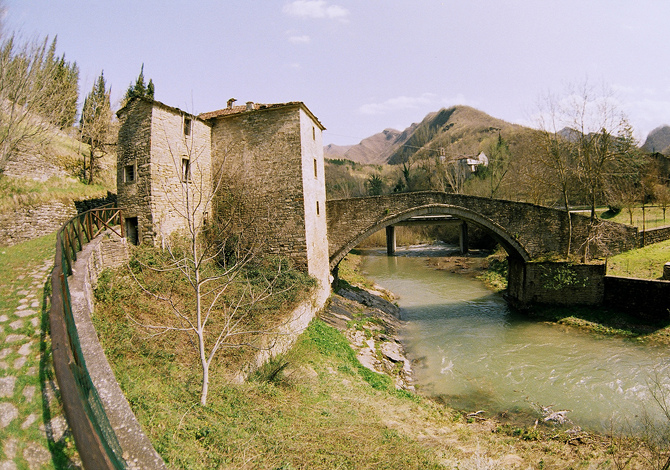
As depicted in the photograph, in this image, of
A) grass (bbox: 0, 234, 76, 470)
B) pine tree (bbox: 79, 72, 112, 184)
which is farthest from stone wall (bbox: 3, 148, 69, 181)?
grass (bbox: 0, 234, 76, 470)

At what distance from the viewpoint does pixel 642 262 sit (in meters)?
14.7

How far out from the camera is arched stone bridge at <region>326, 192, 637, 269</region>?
15789 mm

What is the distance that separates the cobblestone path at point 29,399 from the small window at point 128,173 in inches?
286

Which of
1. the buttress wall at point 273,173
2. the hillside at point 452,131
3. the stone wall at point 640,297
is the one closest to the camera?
the stone wall at point 640,297

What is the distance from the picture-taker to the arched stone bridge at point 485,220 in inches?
622

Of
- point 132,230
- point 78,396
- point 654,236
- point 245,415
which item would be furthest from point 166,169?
point 654,236

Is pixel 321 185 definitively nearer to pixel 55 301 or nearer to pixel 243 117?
pixel 243 117

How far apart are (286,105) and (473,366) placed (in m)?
11.3

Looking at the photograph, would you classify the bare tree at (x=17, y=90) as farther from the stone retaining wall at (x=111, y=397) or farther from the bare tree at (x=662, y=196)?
the bare tree at (x=662, y=196)

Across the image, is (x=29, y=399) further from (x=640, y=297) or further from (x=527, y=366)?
(x=640, y=297)

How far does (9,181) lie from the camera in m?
13.8

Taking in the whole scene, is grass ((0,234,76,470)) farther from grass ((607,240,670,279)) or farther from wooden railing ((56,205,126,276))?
grass ((607,240,670,279))

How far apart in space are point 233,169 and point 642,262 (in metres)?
17.6

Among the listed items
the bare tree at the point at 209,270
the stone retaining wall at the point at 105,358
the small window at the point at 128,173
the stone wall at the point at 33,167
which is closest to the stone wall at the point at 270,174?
the bare tree at the point at 209,270
